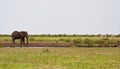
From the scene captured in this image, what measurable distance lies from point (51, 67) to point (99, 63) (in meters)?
3.46

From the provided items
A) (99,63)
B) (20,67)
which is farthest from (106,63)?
(20,67)

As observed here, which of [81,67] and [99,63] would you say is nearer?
[81,67]

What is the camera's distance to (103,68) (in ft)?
67.2

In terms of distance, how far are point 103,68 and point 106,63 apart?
2262 mm

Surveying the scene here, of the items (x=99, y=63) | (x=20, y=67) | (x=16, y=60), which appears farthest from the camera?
(x=16, y=60)

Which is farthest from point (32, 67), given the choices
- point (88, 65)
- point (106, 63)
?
point (106, 63)

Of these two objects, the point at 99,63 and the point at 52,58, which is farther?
the point at 52,58

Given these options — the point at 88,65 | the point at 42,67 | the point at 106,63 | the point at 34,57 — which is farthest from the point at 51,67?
the point at 34,57

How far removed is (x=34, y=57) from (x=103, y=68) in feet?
22.6

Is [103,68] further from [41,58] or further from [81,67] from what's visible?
[41,58]

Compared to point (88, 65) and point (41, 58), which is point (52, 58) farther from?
point (88, 65)

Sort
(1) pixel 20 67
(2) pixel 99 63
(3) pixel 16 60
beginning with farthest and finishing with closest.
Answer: (3) pixel 16 60 < (2) pixel 99 63 < (1) pixel 20 67

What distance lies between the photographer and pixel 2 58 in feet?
83.3

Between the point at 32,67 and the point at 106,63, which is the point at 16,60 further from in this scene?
the point at 106,63
